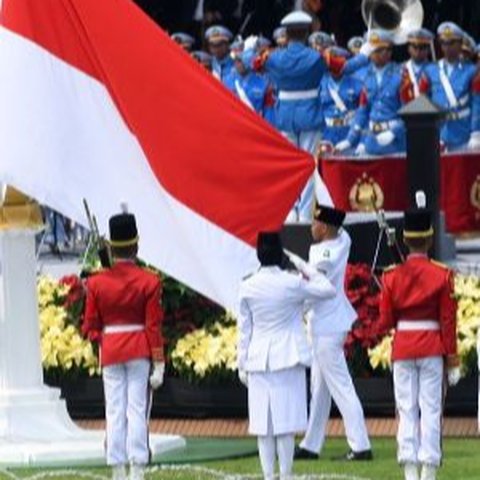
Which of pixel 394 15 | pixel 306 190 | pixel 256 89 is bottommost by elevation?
pixel 306 190

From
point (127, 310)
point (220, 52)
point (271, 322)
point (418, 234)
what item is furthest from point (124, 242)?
point (220, 52)

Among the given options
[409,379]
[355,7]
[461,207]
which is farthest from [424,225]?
[355,7]

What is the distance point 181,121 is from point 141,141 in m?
0.30

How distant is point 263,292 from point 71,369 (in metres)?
4.56

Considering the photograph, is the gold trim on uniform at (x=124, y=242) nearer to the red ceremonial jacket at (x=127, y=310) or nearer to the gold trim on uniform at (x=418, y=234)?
the red ceremonial jacket at (x=127, y=310)

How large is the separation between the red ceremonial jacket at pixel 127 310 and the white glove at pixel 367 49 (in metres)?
10.9

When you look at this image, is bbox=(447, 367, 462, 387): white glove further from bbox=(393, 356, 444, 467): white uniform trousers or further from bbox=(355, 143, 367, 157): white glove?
bbox=(355, 143, 367, 157): white glove

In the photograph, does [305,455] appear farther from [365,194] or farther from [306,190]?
[365,194]

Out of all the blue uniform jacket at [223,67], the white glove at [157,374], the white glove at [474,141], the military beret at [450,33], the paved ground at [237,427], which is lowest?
the paved ground at [237,427]

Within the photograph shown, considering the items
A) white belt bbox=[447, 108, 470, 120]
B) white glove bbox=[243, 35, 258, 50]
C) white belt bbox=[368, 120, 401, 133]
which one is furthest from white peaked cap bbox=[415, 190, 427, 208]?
white glove bbox=[243, 35, 258, 50]

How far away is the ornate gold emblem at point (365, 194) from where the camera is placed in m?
27.6

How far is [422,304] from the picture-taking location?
1936 centimetres

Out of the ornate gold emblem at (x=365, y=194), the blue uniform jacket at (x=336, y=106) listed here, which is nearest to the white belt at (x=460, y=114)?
the blue uniform jacket at (x=336, y=106)

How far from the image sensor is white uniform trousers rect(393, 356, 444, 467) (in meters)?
19.2
